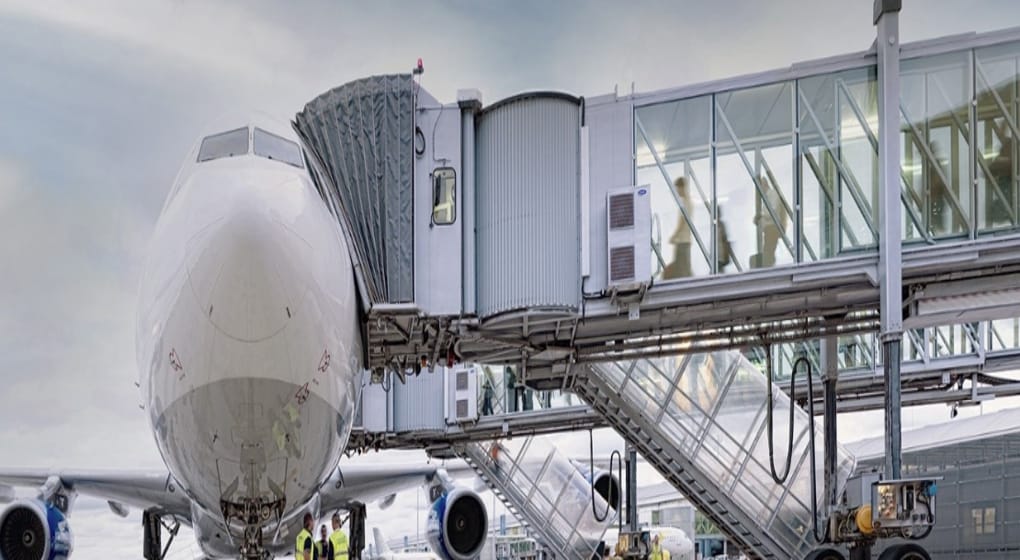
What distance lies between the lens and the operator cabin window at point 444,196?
1164 cm

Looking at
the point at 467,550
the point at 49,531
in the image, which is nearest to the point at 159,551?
the point at 49,531

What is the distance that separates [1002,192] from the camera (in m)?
10.1

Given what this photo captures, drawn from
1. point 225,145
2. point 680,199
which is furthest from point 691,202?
point 225,145

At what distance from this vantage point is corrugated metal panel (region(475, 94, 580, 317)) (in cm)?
1127

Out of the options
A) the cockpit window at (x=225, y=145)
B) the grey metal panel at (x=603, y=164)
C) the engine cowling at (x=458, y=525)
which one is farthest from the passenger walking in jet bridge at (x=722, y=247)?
the engine cowling at (x=458, y=525)

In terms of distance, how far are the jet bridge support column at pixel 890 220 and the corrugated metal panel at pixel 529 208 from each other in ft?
10.1

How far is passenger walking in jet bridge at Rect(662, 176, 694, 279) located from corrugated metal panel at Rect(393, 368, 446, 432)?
13799 millimetres

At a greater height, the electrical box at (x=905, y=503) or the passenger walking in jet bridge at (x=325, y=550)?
the electrical box at (x=905, y=503)

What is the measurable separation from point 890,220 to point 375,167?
17.6 feet

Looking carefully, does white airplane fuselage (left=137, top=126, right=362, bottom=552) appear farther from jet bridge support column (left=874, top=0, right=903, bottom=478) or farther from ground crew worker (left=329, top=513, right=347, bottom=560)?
ground crew worker (left=329, top=513, right=347, bottom=560)

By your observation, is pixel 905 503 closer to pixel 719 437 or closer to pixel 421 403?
pixel 719 437

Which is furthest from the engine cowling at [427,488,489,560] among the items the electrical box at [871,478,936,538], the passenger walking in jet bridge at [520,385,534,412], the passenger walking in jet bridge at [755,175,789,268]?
the electrical box at [871,478,936,538]

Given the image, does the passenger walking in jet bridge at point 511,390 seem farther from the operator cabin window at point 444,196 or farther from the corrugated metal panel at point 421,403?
the operator cabin window at point 444,196

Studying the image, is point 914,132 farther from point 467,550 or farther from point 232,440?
point 467,550
